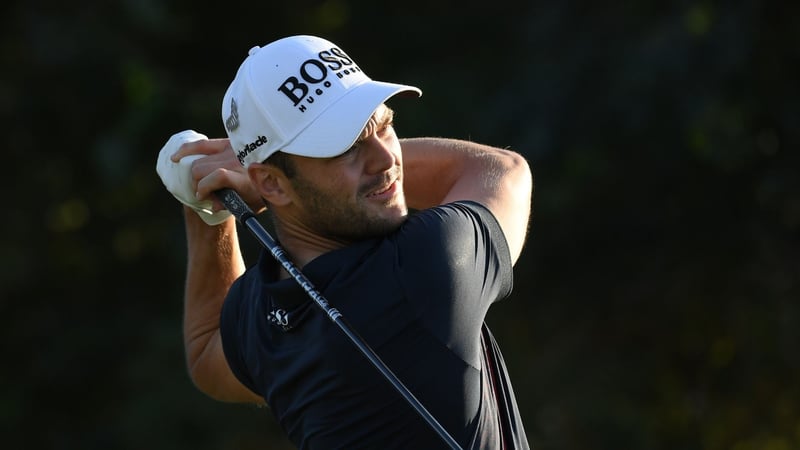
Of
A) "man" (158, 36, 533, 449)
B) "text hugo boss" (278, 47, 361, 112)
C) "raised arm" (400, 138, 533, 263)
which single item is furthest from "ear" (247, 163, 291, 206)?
"raised arm" (400, 138, 533, 263)

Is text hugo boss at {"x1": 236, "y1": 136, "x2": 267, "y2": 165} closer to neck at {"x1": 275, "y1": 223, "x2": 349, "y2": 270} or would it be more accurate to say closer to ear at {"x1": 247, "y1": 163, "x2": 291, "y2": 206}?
ear at {"x1": 247, "y1": 163, "x2": 291, "y2": 206}

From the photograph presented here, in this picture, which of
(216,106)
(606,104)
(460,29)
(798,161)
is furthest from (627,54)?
(216,106)

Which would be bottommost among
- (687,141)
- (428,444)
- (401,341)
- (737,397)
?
(737,397)

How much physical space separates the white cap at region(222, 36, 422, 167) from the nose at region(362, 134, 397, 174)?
3.4 inches

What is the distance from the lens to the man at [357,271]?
295 cm

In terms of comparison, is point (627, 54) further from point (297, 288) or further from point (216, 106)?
point (297, 288)

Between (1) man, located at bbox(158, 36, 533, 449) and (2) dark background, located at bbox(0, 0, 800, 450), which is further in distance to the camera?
(2) dark background, located at bbox(0, 0, 800, 450)

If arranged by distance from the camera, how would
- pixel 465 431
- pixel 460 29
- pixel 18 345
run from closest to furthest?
pixel 465 431 → pixel 460 29 → pixel 18 345

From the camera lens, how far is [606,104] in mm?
8922

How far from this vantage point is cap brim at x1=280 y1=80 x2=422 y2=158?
2957mm

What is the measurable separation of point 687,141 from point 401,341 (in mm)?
6087

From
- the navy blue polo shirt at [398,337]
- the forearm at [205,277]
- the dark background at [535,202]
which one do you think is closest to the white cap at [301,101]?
the navy blue polo shirt at [398,337]

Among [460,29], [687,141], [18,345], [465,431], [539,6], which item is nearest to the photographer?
[465,431]

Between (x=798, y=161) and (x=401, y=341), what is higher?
(x=401, y=341)
